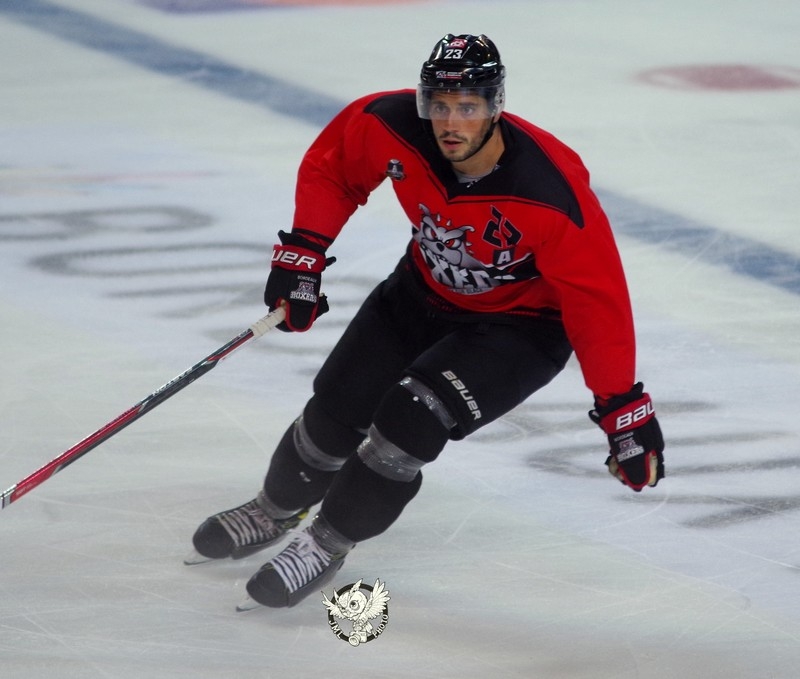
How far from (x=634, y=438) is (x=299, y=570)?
739 millimetres

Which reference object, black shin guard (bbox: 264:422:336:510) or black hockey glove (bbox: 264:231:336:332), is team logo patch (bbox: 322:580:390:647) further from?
black hockey glove (bbox: 264:231:336:332)

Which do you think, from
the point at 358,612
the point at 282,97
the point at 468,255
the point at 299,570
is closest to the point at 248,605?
the point at 299,570

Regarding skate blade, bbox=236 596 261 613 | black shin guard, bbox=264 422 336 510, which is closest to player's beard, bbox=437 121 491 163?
black shin guard, bbox=264 422 336 510

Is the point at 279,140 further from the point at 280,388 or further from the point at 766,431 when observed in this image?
the point at 766,431

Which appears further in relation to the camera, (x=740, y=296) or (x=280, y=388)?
(x=740, y=296)

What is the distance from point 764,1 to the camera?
30.3ft

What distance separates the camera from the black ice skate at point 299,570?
118 inches

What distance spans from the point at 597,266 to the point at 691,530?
84 centimetres

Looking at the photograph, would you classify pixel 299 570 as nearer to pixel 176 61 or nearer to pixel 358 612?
pixel 358 612

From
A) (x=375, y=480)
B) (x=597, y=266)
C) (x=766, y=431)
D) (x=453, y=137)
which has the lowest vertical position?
(x=766, y=431)

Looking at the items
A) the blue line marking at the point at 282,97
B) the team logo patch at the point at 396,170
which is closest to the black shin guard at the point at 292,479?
the team logo patch at the point at 396,170

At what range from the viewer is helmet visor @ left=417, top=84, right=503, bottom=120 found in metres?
2.87

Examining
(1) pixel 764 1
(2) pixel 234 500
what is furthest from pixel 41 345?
(1) pixel 764 1

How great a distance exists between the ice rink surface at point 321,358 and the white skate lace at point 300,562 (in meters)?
0.07
